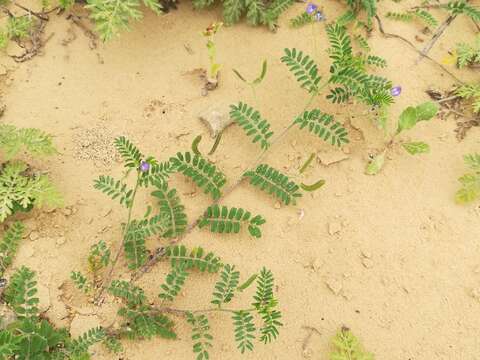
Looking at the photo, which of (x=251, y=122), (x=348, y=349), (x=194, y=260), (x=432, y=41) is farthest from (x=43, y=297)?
(x=432, y=41)

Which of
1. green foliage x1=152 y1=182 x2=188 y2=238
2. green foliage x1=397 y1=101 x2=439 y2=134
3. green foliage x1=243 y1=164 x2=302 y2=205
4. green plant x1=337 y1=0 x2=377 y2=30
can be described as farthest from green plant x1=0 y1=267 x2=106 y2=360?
green plant x1=337 y1=0 x2=377 y2=30

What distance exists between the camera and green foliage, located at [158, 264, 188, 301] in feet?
8.21

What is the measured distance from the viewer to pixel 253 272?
270cm

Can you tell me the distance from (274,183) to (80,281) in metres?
1.20

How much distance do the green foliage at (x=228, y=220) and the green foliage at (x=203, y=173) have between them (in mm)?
106

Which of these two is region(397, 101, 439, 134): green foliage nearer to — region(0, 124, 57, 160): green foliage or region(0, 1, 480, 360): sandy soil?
region(0, 1, 480, 360): sandy soil

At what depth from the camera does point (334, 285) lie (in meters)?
2.69

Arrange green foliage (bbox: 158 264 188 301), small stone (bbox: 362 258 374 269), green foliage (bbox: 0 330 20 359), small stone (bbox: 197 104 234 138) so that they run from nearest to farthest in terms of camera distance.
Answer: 1. green foliage (bbox: 0 330 20 359)
2. green foliage (bbox: 158 264 188 301)
3. small stone (bbox: 362 258 374 269)
4. small stone (bbox: 197 104 234 138)

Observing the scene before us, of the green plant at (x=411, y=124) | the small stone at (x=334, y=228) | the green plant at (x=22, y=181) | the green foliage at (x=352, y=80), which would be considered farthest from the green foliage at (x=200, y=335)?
the green foliage at (x=352, y=80)

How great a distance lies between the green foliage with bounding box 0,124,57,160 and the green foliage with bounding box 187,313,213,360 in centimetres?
125

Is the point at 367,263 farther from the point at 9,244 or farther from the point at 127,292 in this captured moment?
the point at 9,244

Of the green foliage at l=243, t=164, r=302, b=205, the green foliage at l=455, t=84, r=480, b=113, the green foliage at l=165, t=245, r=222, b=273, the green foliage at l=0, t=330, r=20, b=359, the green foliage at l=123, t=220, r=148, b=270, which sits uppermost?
the green foliage at l=455, t=84, r=480, b=113

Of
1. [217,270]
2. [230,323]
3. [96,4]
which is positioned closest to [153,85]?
[96,4]

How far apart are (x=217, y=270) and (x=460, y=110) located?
6.44ft
